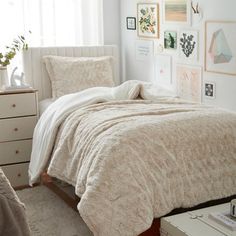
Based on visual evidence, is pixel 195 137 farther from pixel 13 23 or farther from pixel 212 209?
pixel 13 23

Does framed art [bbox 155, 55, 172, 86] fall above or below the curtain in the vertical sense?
below

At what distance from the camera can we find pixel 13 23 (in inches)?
178

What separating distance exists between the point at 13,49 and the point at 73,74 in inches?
22.1

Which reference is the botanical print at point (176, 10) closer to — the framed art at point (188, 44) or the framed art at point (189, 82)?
the framed art at point (188, 44)

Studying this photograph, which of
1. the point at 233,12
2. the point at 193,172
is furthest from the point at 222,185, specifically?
the point at 233,12

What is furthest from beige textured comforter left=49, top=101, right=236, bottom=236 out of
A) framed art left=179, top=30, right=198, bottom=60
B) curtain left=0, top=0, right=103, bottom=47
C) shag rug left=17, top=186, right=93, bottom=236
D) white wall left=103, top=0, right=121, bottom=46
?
white wall left=103, top=0, right=121, bottom=46

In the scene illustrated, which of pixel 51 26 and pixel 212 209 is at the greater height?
pixel 51 26

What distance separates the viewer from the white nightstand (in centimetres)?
406

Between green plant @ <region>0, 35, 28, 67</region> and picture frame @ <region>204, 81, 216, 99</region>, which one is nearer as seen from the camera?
picture frame @ <region>204, 81, 216, 99</region>

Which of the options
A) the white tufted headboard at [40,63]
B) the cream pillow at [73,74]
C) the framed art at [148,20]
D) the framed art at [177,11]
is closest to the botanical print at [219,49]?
the framed art at [177,11]

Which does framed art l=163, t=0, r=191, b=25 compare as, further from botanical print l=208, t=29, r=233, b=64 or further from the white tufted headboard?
the white tufted headboard

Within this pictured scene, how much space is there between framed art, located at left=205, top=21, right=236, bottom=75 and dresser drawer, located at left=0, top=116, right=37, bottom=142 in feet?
4.97

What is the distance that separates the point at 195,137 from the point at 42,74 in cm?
198

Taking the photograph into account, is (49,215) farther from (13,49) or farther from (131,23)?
(131,23)
